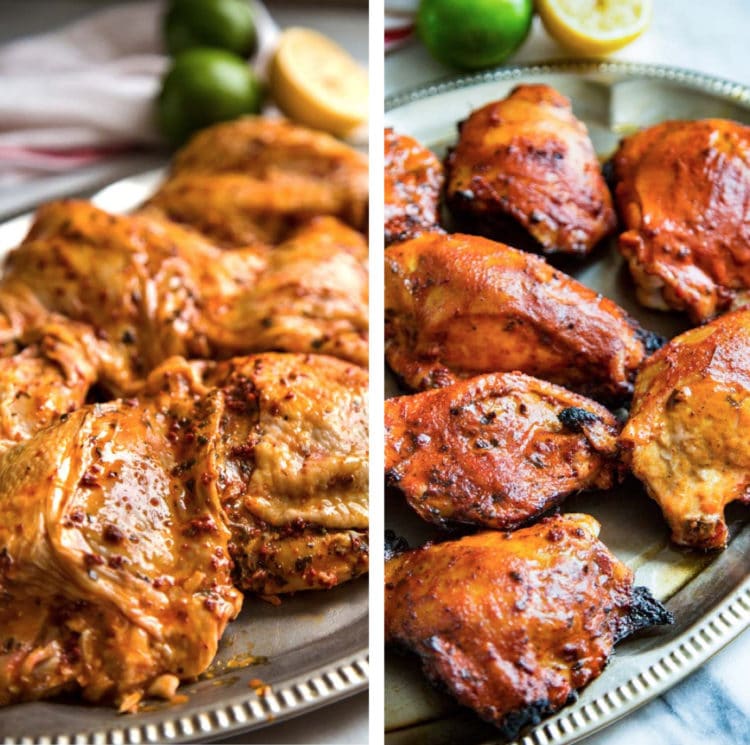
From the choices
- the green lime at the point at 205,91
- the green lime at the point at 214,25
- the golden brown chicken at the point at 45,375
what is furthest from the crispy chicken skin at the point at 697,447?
the green lime at the point at 214,25

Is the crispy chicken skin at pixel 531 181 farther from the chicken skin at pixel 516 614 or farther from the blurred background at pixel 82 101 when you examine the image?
the blurred background at pixel 82 101

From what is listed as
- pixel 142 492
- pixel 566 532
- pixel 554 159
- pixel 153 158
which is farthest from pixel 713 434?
pixel 153 158

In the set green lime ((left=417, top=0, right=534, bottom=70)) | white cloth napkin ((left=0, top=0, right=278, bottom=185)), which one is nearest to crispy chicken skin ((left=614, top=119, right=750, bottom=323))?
green lime ((left=417, top=0, right=534, bottom=70))

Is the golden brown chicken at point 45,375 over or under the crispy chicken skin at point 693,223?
under

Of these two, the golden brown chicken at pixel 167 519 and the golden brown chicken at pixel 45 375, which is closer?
the golden brown chicken at pixel 167 519

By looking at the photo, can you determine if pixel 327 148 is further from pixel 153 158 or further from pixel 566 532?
pixel 566 532

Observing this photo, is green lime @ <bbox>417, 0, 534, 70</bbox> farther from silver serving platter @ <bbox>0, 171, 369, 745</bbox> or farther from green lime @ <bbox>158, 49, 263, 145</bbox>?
silver serving platter @ <bbox>0, 171, 369, 745</bbox>

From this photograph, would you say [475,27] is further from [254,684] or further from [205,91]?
[254,684]
